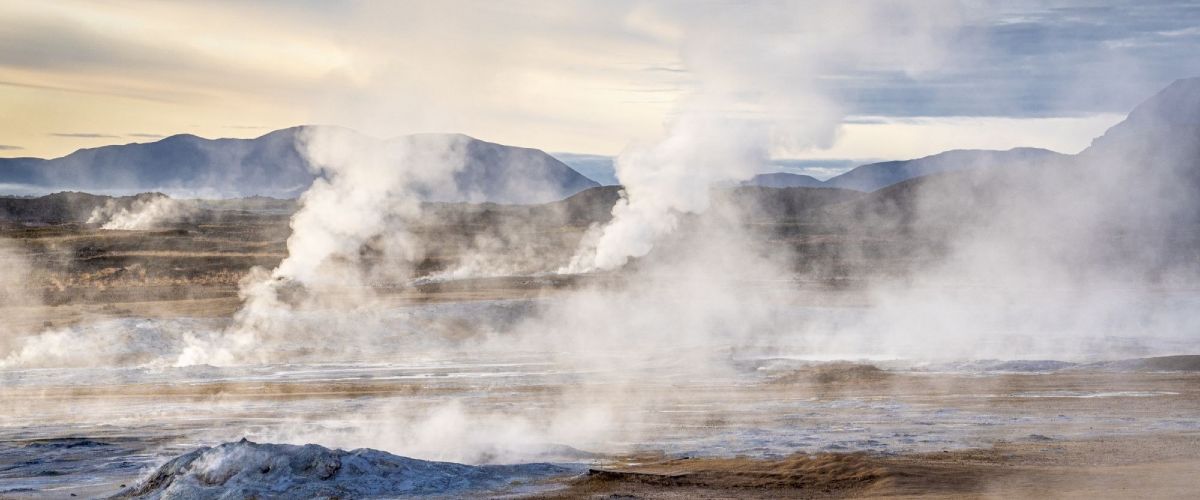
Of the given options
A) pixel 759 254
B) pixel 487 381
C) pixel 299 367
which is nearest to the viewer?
pixel 487 381

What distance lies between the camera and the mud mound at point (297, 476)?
17.7m

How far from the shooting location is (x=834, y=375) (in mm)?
32812

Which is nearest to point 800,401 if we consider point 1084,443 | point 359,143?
point 1084,443

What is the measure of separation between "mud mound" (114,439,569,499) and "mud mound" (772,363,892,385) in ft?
48.0

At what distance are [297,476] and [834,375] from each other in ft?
60.3

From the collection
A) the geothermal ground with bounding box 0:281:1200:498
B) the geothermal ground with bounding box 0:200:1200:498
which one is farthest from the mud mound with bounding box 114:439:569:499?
the geothermal ground with bounding box 0:281:1200:498

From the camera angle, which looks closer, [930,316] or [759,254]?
[930,316]

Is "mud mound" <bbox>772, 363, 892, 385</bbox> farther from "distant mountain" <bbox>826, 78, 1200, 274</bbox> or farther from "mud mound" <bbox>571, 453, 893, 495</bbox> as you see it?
"distant mountain" <bbox>826, 78, 1200, 274</bbox>

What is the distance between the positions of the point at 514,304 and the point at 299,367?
12.9 m

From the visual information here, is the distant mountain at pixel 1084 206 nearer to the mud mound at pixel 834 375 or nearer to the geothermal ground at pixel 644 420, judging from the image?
the mud mound at pixel 834 375

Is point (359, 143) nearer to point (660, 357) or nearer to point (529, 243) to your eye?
point (660, 357)

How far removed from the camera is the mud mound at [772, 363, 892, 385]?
3206 cm

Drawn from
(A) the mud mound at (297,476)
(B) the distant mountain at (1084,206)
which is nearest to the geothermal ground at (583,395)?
(A) the mud mound at (297,476)

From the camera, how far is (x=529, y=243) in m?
88.8
